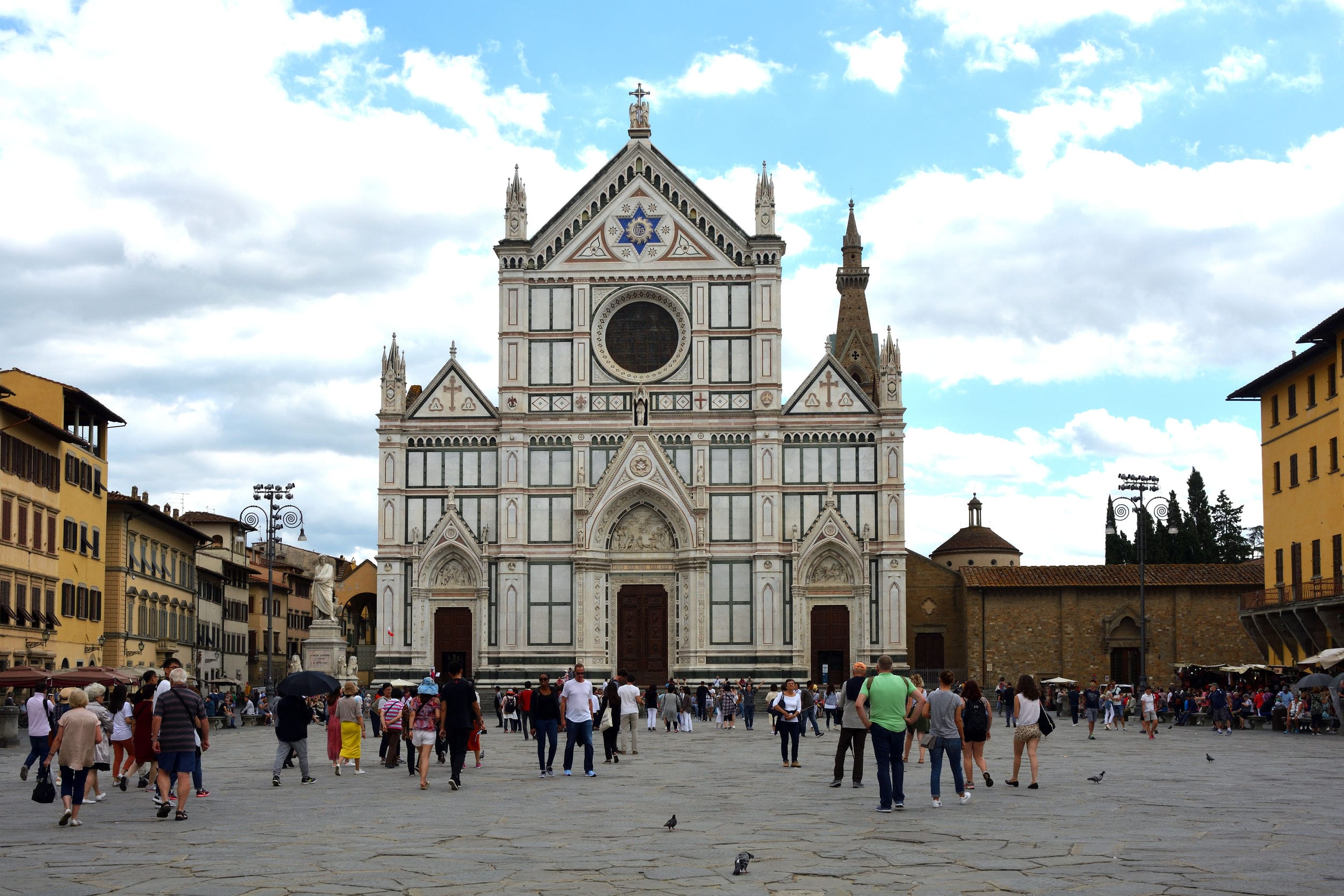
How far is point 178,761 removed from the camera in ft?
52.1

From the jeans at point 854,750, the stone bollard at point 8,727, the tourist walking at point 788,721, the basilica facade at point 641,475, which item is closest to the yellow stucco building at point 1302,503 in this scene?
the basilica facade at point 641,475

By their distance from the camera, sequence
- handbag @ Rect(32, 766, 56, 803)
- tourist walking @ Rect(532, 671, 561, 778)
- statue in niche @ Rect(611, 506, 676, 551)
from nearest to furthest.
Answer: handbag @ Rect(32, 766, 56, 803)
tourist walking @ Rect(532, 671, 561, 778)
statue in niche @ Rect(611, 506, 676, 551)

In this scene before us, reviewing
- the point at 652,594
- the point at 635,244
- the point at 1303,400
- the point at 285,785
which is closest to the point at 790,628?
the point at 652,594

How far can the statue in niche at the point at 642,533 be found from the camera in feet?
183

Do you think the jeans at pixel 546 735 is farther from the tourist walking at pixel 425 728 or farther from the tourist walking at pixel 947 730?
the tourist walking at pixel 947 730

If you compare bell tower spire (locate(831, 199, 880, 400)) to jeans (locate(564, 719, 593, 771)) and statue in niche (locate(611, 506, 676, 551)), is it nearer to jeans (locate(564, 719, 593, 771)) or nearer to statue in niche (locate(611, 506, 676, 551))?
statue in niche (locate(611, 506, 676, 551))

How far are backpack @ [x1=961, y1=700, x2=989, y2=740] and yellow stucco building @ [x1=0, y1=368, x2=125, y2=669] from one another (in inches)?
1167

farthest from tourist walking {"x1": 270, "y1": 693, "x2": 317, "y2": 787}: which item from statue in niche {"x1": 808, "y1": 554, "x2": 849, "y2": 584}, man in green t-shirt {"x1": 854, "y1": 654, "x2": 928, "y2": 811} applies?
statue in niche {"x1": 808, "y1": 554, "x2": 849, "y2": 584}

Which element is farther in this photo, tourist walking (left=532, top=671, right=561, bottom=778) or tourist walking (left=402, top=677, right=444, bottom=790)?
tourist walking (left=532, top=671, right=561, bottom=778)

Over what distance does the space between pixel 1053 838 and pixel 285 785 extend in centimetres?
1155

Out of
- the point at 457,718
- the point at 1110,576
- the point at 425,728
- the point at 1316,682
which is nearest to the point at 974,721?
the point at 457,718

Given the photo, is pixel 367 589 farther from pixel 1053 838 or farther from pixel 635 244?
pixel 1053 838

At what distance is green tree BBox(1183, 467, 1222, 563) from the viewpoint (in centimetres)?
7556

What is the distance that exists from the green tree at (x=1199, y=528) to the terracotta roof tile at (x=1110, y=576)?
15293 millimetres
